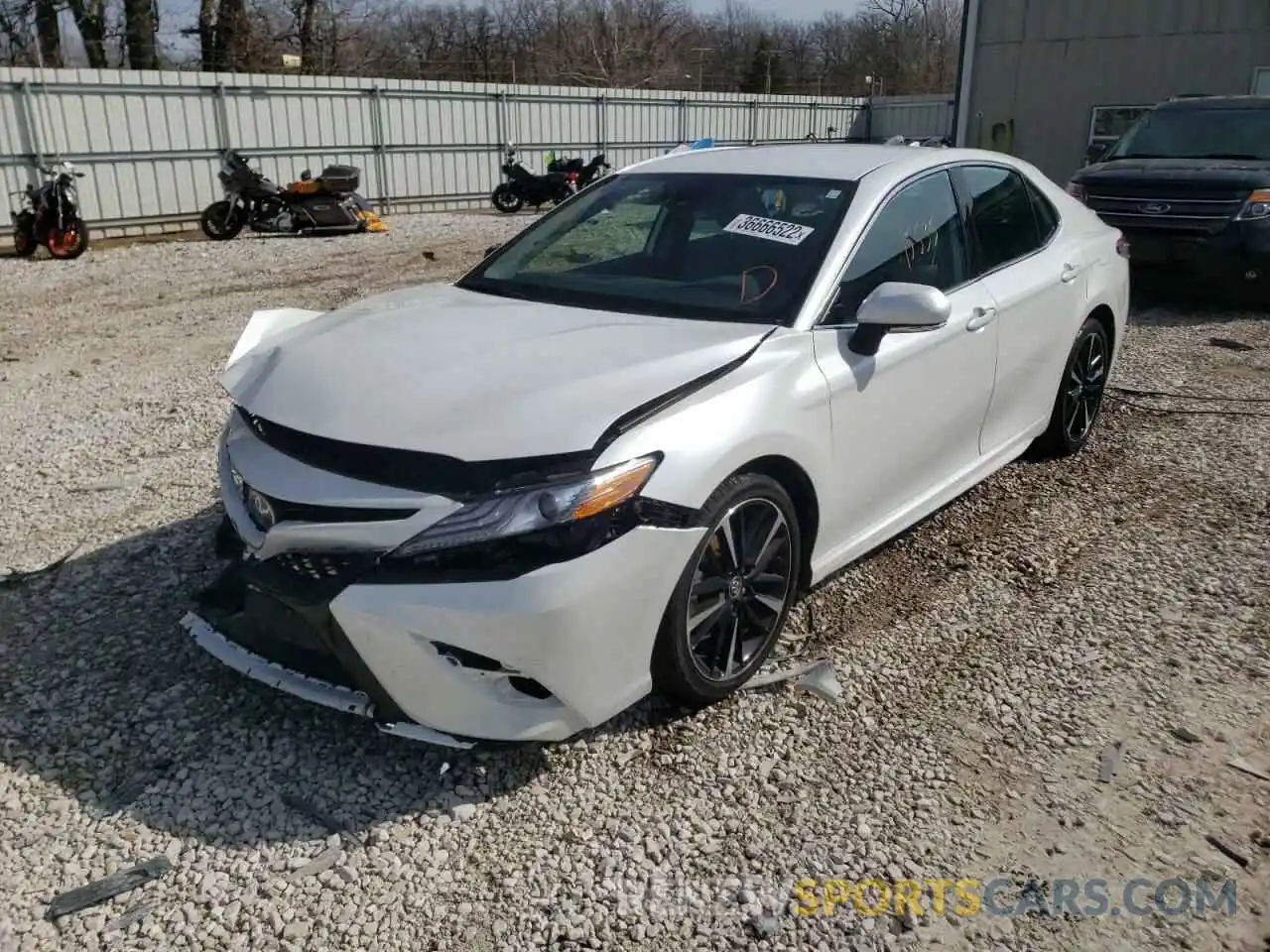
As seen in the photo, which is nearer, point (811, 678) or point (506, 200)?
point (811, 678)

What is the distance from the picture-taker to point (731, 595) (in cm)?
313

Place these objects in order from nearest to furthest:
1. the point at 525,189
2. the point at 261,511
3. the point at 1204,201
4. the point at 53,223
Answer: the point at 261,511 → the point at 1204,201 → the point at 53,223 → the point at 525,189

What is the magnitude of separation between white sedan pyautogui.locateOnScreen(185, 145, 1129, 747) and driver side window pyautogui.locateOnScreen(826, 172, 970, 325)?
0.01 m

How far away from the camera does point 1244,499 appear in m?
4.98

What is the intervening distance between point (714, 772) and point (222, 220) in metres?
14.1

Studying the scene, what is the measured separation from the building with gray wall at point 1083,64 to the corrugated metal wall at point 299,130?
820cm

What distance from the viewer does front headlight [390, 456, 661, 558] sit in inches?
103

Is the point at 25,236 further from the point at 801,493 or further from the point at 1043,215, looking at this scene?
the point at 801,493

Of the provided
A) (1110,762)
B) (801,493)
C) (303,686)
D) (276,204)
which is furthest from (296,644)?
(276,204)

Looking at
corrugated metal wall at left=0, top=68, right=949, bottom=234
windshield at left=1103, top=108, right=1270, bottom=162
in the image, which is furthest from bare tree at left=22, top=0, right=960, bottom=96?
windshield at left=1103, top=108, right=1270, bottom=162

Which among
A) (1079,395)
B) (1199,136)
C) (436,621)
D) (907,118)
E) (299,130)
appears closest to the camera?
(436,621)

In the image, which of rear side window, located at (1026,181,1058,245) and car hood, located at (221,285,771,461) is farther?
rear side window, located at (1026,181,1058,245)

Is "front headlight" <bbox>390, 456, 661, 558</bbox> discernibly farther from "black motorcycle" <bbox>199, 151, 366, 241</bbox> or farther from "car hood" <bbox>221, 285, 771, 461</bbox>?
"black motorcycle" <bbox>199, 151, 366, 241</bbox>
